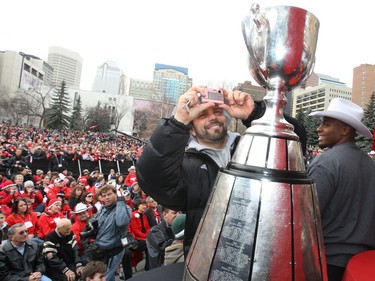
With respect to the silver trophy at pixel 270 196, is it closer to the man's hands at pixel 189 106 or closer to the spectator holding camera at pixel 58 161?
the man's hands at pixel 189 106

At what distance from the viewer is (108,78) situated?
581 ft

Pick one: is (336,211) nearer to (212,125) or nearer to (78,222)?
(212,125)

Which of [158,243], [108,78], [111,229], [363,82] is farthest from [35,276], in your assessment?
[108,78]

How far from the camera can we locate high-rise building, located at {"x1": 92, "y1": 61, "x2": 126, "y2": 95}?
172 m

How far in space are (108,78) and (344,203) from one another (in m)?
186

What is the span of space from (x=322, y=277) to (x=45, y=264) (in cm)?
537

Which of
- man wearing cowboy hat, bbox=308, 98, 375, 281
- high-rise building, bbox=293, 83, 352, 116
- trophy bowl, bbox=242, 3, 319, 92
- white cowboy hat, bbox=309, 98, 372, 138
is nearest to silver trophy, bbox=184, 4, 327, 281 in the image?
trophy bowl, bbox=242, 3, 319, 92

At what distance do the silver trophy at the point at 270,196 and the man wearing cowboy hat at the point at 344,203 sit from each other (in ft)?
3.12

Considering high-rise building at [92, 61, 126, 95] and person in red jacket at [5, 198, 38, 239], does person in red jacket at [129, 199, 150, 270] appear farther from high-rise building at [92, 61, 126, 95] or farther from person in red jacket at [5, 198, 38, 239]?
high-rise building at [92, 61, 126, 95]

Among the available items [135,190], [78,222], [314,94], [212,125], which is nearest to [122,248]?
[78,222]

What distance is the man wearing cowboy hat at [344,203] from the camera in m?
1.68

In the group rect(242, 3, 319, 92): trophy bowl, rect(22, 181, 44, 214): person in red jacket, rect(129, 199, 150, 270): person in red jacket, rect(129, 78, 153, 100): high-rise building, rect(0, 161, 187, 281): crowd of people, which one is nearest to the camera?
rect(242, 3, 319, 92): trophy bowl

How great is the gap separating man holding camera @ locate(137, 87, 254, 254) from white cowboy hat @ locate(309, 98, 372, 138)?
939 millimetres

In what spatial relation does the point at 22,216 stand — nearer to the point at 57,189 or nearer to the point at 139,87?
the point at 57,189
